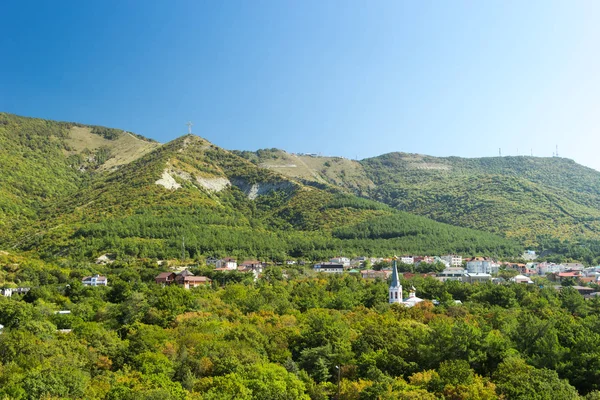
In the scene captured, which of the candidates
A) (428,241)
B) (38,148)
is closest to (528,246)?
(428,241)

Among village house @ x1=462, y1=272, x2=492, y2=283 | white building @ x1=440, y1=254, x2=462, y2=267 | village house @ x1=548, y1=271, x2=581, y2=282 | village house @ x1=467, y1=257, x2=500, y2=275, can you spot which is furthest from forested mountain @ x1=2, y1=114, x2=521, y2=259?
village house @ x1=548, y1=271, x2=581, y2=282

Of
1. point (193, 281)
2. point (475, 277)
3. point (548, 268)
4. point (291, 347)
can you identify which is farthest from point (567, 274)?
point (291, 347)

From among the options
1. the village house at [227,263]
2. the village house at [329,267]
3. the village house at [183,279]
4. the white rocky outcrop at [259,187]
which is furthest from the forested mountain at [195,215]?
the village house at [183,279]

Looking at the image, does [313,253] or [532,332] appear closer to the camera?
[532,332]

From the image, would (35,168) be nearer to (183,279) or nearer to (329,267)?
(329,267)

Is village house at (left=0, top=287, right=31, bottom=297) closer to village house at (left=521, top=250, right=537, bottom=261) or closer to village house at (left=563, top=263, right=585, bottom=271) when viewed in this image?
village house at (left=563, top=263, right=585, bottom=271)

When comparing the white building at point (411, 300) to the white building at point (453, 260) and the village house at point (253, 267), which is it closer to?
the village house at point (253, 267)

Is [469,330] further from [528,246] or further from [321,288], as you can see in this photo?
[528,246]
